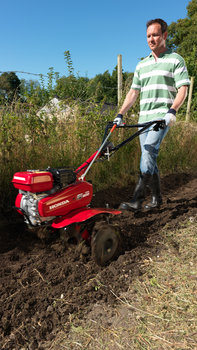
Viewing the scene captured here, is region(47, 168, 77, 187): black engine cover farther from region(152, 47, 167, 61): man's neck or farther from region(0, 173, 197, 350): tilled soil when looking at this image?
region(152, 47, 167, 61): man's neck

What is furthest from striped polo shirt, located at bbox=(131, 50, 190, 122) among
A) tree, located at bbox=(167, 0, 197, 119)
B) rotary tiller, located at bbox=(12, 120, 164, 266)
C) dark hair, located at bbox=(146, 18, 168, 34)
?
tree, located at bbox=(167, 0, 197, 119)

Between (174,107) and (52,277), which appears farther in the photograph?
(174,107)

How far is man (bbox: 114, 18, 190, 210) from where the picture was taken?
3.15m

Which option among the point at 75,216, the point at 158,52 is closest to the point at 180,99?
the point at 158,52

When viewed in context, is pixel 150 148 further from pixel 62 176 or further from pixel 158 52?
pixel 62 176

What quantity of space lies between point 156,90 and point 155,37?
1.86 ft

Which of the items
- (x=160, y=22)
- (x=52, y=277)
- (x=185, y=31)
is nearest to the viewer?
(x=52, y=277)

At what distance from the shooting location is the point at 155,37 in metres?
3.16

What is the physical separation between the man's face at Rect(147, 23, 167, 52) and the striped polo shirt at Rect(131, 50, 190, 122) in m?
0.13

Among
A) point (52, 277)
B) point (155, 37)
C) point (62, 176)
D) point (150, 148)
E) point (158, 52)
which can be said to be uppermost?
point (155, 37)

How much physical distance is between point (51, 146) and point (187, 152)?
169 inches

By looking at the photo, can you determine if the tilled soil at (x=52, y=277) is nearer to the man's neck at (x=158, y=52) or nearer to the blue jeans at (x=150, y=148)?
the blue jeans at (x=150, y=148)

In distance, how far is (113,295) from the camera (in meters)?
2.23

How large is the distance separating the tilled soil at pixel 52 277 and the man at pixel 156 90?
66cm
